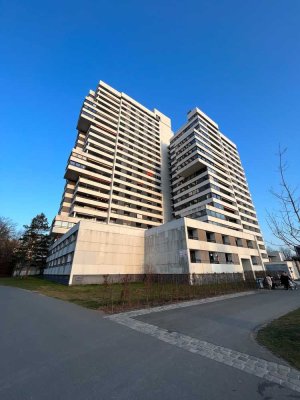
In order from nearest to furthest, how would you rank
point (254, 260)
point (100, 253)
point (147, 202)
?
point (100, 253) → point (254, 260) → point (147, 202)

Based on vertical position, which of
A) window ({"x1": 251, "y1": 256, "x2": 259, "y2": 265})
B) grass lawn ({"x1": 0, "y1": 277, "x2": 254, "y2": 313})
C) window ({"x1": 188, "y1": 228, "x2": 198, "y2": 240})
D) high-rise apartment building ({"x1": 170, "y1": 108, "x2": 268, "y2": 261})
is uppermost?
high-rise apartment building ({"x1": 170, "y1": 108, "x2": 268, "y2": 261})

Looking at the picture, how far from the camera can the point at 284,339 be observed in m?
5.79

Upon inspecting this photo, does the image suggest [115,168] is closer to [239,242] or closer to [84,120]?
[84,120]

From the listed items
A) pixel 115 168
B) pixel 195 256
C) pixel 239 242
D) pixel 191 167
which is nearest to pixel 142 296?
pixel 195 256

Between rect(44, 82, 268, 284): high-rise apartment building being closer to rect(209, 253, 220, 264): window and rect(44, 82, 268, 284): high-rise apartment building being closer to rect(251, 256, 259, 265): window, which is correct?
rect(251, 256, 259, 265): window

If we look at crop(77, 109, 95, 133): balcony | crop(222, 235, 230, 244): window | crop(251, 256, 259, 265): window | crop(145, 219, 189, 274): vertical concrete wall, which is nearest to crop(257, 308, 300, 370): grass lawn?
crop(145, 219, 189, 274): vertical concrete wall

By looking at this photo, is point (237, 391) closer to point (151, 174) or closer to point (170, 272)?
point (170, 272)

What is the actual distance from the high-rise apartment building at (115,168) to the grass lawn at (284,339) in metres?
41.4

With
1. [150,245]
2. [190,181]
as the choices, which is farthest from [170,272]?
[190,181]

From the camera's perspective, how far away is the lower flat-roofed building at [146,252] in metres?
27.9

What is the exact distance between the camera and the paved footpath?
3238 millimetres

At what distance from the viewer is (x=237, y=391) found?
3275 millimetres

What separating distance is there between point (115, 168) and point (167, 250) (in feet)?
99.8

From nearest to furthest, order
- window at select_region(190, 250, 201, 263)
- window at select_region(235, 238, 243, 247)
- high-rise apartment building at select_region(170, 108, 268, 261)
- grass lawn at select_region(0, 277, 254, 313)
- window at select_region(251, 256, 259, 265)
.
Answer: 1. grass lawn at select_region(0, 277, 254, 313)
2. window at select_region(190, 250, 201, 263)
3. window at select_region(235, 238, 243, 247)
4. window at select_region(251, 256, 259, 265)
5. high-rise apartment building at select_region(170, 108, 268, 261)
